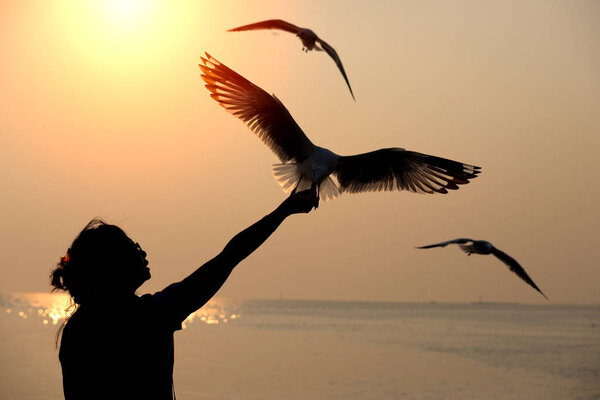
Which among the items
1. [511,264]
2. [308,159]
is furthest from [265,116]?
[511,264]

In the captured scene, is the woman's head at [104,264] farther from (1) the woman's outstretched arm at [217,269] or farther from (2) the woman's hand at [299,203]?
(2) the woman's hand at [299,203]

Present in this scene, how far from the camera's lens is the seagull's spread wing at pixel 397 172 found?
13.3 ft

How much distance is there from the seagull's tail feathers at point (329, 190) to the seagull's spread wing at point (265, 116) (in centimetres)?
47

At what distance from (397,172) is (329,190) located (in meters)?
0.50

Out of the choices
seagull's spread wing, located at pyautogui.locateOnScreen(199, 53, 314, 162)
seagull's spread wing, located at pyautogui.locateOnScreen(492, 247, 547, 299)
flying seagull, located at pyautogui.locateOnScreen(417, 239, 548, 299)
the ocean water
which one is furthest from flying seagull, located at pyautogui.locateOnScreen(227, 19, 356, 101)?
the ocean water

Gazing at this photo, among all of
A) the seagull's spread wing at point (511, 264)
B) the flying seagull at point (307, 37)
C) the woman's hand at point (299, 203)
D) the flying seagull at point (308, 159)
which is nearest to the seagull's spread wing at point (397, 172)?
the flying seagull at point (308, 159)

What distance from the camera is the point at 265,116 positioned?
16.5ft

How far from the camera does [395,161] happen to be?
5074 millimetres

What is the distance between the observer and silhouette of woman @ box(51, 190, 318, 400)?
1.71 meters

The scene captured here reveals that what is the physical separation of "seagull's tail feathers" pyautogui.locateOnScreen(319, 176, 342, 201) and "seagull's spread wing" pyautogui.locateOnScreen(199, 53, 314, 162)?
47 centimetres

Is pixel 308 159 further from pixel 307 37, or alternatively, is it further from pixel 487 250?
pixel 487 250

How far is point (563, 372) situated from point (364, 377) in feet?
30.3

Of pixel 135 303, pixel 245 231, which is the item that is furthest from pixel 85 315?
pixel 245 231

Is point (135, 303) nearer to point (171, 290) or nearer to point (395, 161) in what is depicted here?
point (171, 290)
